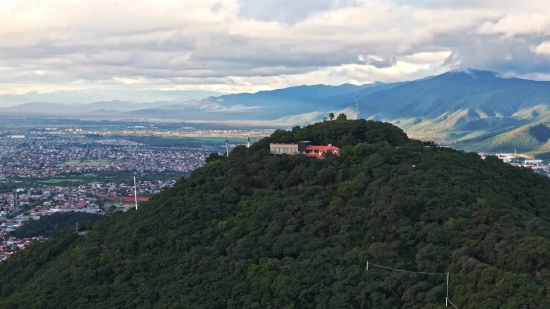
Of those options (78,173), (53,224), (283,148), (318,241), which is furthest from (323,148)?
(78,173)

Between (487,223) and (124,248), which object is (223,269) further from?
(487,223)

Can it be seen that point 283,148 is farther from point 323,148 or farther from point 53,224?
point 53,224

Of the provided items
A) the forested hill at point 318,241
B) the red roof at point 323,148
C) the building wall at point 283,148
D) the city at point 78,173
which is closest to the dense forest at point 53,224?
the city at point 78,173

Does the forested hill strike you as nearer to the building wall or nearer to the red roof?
the building wall

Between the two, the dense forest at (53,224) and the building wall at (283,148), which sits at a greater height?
the building wall at (283,148)

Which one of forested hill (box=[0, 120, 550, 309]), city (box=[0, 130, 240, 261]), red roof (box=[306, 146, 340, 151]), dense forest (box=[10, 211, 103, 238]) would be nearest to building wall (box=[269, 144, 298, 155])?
forested hill (box=[0, 120, 550, 309])

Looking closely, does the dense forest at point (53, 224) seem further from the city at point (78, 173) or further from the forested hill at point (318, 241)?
A: the forested hill at point (318, 241)
